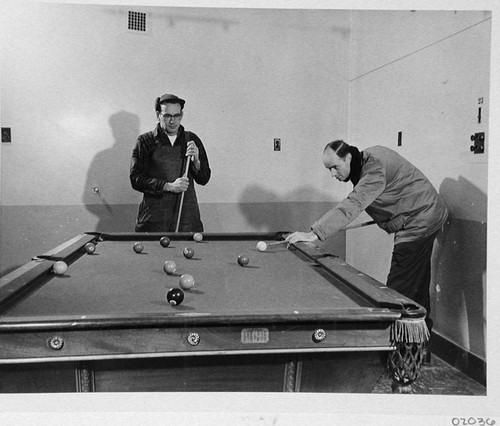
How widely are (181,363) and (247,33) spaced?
2152 millimetres

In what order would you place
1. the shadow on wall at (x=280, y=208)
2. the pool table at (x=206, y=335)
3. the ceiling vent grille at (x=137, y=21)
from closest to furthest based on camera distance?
the pool table at (x=206, y=335) → the ceiling vent grille at (x=137, y=21) → the shadow on wall at (x=280, y=208)

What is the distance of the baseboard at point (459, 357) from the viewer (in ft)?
7.08

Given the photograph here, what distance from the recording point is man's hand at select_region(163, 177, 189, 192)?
3.05 m

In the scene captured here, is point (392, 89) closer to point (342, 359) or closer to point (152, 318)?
point (342, 359)

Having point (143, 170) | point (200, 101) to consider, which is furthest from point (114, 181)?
point (200, 101)

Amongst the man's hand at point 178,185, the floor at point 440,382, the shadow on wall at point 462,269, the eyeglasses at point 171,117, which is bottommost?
the floor at point 440,382

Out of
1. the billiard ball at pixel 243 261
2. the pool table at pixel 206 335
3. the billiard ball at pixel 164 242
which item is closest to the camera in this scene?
the pool table at pixel 206 335

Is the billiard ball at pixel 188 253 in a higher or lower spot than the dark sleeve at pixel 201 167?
lower

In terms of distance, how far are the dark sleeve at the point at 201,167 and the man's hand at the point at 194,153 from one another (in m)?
0.02

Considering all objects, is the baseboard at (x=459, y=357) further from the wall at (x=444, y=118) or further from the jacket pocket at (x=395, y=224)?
the jacket pocket at (x=395, y=224)

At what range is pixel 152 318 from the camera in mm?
1229

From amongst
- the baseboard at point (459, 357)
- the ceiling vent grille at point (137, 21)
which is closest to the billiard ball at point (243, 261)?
the baseboard at point (459, 357)

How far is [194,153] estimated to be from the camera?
10.1ft

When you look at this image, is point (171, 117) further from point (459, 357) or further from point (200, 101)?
point (459, 357)
